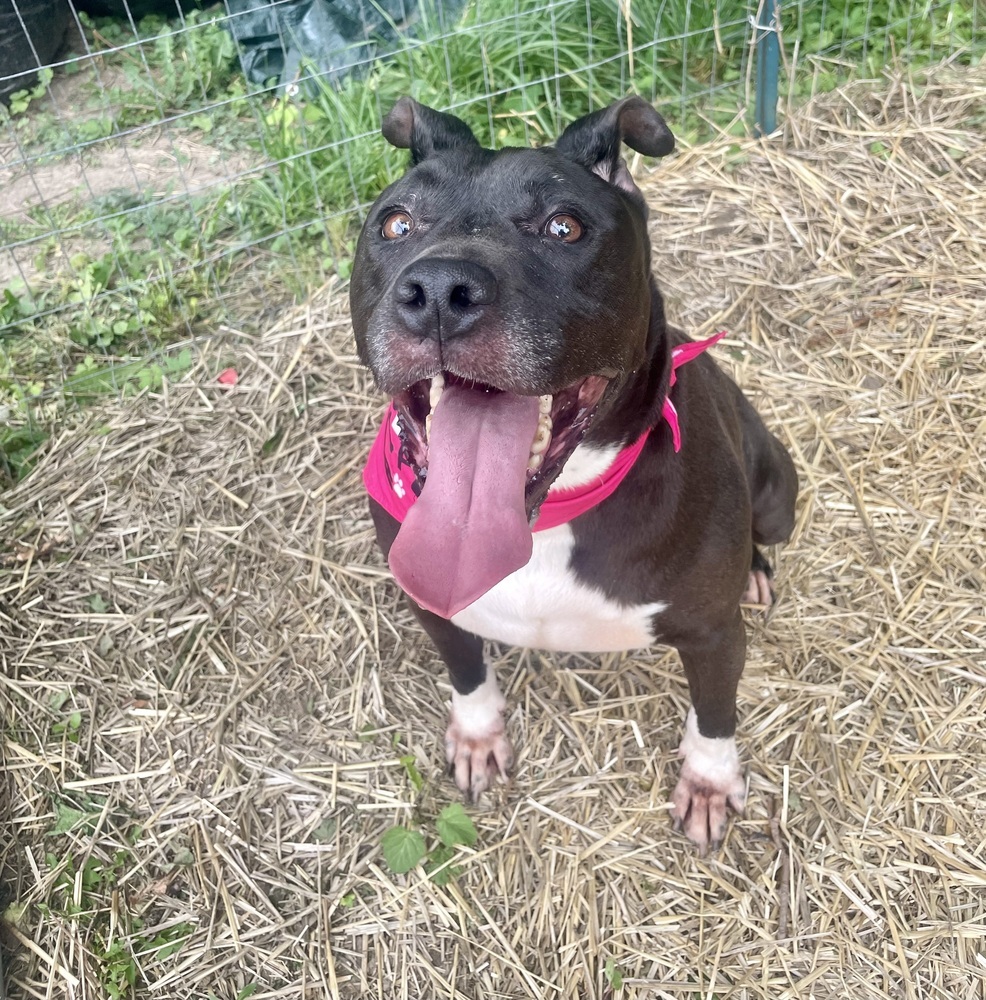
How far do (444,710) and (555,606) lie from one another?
3.18 ft

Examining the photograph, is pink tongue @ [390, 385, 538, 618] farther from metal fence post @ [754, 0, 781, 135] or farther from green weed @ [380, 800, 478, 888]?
metal fence post @ [754, 0, 781, 135]

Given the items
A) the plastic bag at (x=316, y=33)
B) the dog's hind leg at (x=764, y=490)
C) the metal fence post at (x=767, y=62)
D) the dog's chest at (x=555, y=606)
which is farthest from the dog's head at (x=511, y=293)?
the plastic bag at (x=316, y=33)

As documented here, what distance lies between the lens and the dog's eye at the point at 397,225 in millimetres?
2172

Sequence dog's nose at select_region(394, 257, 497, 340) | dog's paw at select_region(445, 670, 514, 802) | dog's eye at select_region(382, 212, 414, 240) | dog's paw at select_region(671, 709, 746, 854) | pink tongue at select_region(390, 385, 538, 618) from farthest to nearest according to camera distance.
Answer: dog's paw at select_region(445, 670, 514, 802) → dog's paw at select_region(671, 709, 746, 854) → dog's eye at select_region(382, 212, 414, 240) → pink tongue at select_region(390, 385, 538, 618) → dog's nose at select_region(394, 257, 497, 340)


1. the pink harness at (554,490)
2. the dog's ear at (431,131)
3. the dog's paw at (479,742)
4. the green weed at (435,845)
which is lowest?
the green weed at (435,845)

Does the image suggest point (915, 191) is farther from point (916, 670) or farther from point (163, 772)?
point (163, 772)

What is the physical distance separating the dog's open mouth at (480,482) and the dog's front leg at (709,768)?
0.84m

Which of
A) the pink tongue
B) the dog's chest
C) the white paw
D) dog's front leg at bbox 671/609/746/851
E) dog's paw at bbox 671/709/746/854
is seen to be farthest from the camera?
the white paw

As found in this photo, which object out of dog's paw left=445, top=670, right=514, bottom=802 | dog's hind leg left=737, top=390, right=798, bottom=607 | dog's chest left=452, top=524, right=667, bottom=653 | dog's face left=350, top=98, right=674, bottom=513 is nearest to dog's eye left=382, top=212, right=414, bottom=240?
dog's face left=350, top=98, right=674, bottom=513

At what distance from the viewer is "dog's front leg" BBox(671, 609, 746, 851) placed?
2.62 m

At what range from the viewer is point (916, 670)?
309cm

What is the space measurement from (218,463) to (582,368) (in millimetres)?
2257

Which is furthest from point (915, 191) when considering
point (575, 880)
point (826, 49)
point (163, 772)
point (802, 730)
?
point (163, 772)

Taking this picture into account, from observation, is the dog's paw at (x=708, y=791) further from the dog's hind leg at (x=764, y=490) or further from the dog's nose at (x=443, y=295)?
the dog's nose at (x=443, y=295)
